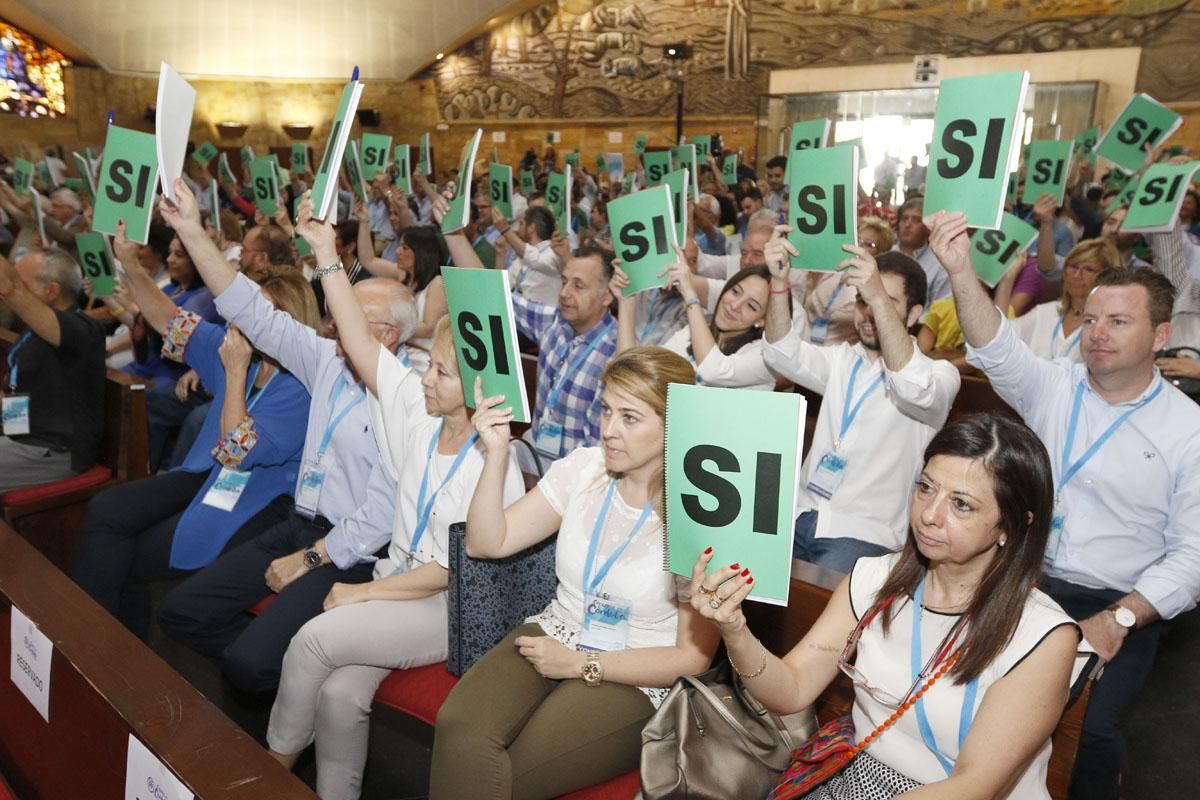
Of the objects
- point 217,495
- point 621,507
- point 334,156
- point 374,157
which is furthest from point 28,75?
point 621,507

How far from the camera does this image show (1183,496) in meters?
2.31

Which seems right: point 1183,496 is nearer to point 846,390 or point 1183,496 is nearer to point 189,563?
point 846,390

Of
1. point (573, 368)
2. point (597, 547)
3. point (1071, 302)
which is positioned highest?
point (1071, 302)

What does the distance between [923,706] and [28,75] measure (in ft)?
67.0

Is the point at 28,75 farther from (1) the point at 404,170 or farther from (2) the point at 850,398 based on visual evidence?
(2) the point at 850,398

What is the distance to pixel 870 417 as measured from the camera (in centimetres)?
281

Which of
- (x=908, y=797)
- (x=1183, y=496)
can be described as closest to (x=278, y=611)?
(x=908, y=797)

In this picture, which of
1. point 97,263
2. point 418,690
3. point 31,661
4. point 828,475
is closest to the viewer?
point 31,661

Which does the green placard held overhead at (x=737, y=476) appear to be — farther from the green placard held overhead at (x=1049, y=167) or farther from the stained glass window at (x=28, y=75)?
the stained glass window at (x=28, y=75)

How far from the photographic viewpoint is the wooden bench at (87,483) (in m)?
3.54

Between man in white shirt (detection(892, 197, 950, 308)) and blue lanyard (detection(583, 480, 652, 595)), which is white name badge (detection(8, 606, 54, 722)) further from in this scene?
man in white shirt (detection(892, 197, 950, 308))

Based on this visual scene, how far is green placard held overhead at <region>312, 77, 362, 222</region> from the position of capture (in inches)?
101

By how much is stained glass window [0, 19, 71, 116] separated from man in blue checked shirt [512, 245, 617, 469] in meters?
17.6

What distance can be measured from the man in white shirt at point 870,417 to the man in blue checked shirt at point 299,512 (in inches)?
50.3
